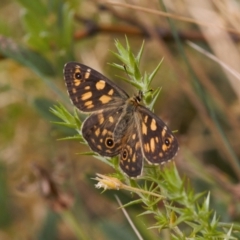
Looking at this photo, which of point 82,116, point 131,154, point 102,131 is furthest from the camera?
point 82,116

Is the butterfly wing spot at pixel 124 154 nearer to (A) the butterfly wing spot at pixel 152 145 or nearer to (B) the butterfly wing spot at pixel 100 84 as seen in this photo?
(A) the butterfly wing spot at pixel 152 145

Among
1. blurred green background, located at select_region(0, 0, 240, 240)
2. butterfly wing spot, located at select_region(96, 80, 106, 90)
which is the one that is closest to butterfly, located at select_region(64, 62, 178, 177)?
butterfly wing spot, located at select_region(96, 80, 106, 90)

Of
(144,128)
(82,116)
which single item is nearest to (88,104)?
(144,128)

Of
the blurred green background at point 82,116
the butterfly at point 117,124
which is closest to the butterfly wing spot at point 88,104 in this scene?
the butterfly at point 117,124

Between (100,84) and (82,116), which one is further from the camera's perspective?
(82,116)

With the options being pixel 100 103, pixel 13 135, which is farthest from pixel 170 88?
pixel 100 103

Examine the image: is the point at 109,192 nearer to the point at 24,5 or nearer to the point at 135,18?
the point at 24,5

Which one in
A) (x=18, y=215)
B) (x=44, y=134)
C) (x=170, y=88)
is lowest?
(x=18, y=215)

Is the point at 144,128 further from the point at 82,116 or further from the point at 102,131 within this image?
the point at 82,116
